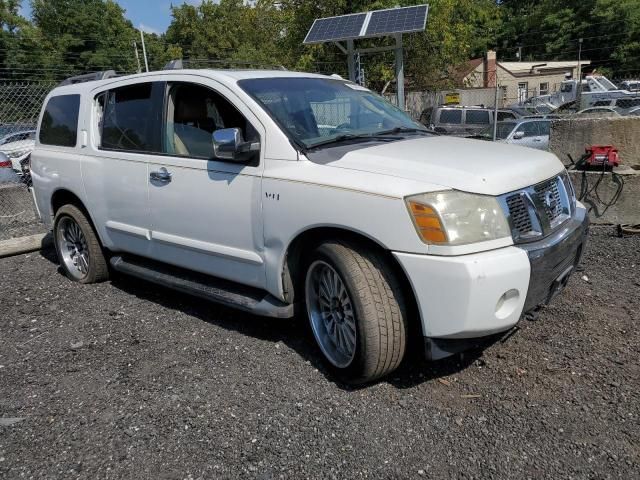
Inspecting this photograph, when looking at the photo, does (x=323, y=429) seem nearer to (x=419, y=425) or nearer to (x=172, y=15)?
(x=419, y=425)

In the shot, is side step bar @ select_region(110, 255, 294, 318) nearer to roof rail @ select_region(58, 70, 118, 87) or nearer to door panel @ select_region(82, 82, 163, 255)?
door panel @ select_region(82, 82, 163, 255)

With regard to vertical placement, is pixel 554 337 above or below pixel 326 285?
below

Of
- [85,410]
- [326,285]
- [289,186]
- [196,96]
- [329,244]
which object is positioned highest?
[196,96]

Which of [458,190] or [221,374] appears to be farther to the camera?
[221,374]

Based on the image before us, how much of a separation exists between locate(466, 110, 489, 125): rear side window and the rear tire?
14733 millimetres

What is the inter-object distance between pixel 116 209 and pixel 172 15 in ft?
226

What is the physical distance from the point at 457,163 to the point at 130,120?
2729 mm

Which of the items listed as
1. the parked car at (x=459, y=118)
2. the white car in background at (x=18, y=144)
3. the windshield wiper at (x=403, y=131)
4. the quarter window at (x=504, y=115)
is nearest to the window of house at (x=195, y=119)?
the windshield wiper at (x=403, y=131)

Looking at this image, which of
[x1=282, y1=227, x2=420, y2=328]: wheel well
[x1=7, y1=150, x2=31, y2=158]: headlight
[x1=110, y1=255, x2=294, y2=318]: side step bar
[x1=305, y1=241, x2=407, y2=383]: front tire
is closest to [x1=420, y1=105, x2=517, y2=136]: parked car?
[x1=7, y1=150, x2=31, y2=158]: headlight

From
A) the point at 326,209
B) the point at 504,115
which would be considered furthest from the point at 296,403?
the point at 504,115

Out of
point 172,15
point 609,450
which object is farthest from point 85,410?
point 172,15

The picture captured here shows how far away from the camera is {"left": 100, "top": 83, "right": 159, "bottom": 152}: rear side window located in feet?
13.8

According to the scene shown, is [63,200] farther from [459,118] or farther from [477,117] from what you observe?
[477,117]

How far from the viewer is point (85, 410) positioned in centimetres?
312
